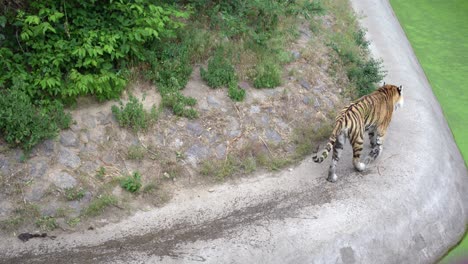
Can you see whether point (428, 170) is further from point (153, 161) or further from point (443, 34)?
point (443, 34)

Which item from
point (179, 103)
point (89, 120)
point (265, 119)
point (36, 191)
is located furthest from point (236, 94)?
point (36, 191)

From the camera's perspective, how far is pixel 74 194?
7.64 meters

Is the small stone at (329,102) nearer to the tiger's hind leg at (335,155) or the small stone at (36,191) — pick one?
the tiger's hind leg at (335,155)

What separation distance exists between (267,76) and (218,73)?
999mm

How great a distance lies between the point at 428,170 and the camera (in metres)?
9.19

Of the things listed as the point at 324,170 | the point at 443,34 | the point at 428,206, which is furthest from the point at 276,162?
the point at 443,34

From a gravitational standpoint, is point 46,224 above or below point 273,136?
below

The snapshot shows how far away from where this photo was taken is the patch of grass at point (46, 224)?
23.8 feet

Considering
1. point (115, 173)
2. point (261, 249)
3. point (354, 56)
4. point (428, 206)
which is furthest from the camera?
point (354, 56)

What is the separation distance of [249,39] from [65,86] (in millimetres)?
3966

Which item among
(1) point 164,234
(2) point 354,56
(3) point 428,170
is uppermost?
(2) point 354,56

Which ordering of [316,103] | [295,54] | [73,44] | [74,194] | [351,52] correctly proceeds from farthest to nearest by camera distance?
[351,52] → [295,54] → [316,103] → [73,44] → [74,194]

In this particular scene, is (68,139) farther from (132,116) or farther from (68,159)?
(132,116)

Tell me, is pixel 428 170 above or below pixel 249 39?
below
